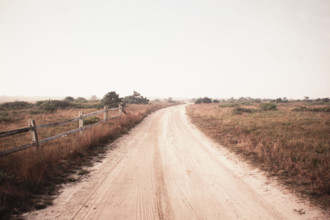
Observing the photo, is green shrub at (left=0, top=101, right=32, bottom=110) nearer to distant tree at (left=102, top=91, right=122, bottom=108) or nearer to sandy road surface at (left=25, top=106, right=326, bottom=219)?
distant tree at (left=102, top=91, right=122, bottom=108)

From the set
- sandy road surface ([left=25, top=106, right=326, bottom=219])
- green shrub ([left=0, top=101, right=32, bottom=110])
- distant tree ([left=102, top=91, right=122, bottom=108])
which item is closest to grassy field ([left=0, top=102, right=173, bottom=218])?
sandy road surface ([left=25, top=106, right=326, bottom=219])

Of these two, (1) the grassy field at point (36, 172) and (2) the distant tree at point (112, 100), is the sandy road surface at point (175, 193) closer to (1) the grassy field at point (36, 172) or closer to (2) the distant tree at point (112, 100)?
(1) the grassy field at point (36, 172)

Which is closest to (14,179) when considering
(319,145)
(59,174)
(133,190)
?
(59,174)

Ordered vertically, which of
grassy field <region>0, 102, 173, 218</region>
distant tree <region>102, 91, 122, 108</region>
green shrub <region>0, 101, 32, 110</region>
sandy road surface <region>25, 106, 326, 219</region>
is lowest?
sandy road surface <region>25, 106, 326, 219</region>

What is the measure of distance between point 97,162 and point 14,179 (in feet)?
7.62

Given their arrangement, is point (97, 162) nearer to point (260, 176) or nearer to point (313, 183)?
point (260, 176)

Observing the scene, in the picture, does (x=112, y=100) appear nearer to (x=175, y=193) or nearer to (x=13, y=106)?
(x=13, y=106)

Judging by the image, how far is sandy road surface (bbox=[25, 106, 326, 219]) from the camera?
10.6ft

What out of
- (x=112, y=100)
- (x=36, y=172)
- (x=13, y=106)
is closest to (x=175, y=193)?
(x=36, y=172)

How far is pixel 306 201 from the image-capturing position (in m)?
3.62

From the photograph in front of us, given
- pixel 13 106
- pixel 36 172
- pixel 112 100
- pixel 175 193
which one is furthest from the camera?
pixel 112 100

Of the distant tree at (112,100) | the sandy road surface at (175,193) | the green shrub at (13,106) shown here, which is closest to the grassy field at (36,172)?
the sandy road surface at (175,193)

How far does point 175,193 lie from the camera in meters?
3.97

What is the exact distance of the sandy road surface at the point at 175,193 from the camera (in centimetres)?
323
